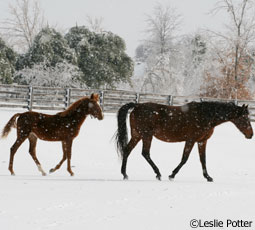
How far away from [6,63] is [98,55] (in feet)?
20.2

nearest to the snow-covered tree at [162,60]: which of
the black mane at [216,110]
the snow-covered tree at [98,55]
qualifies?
the snow-covered tree at [98,55]

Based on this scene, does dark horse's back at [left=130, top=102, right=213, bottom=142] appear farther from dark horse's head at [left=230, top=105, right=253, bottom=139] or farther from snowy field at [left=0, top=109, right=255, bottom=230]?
snowy field at [left=0, top=109, right=255, bottom=230]

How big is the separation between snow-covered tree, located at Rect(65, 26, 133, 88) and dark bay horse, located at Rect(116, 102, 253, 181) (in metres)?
20.4

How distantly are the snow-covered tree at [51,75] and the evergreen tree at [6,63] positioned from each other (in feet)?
2.30

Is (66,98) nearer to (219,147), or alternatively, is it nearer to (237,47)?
(219,147)

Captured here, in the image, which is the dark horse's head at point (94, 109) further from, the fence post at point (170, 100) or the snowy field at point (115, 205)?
the fence post at point (170, 100)

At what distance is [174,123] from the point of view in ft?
27.7

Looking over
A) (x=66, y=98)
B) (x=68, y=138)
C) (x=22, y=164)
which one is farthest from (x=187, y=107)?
(x=66, y=98)

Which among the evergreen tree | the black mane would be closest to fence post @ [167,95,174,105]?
the evergreen tree

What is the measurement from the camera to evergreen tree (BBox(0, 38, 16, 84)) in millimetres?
26125

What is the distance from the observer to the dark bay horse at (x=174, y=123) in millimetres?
8375

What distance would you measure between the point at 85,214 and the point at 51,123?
12.6ft

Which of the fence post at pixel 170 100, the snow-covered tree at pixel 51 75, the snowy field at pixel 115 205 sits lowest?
the snowy field at pixel 115 205

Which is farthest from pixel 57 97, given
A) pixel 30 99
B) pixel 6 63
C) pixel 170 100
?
pixel 6 63
